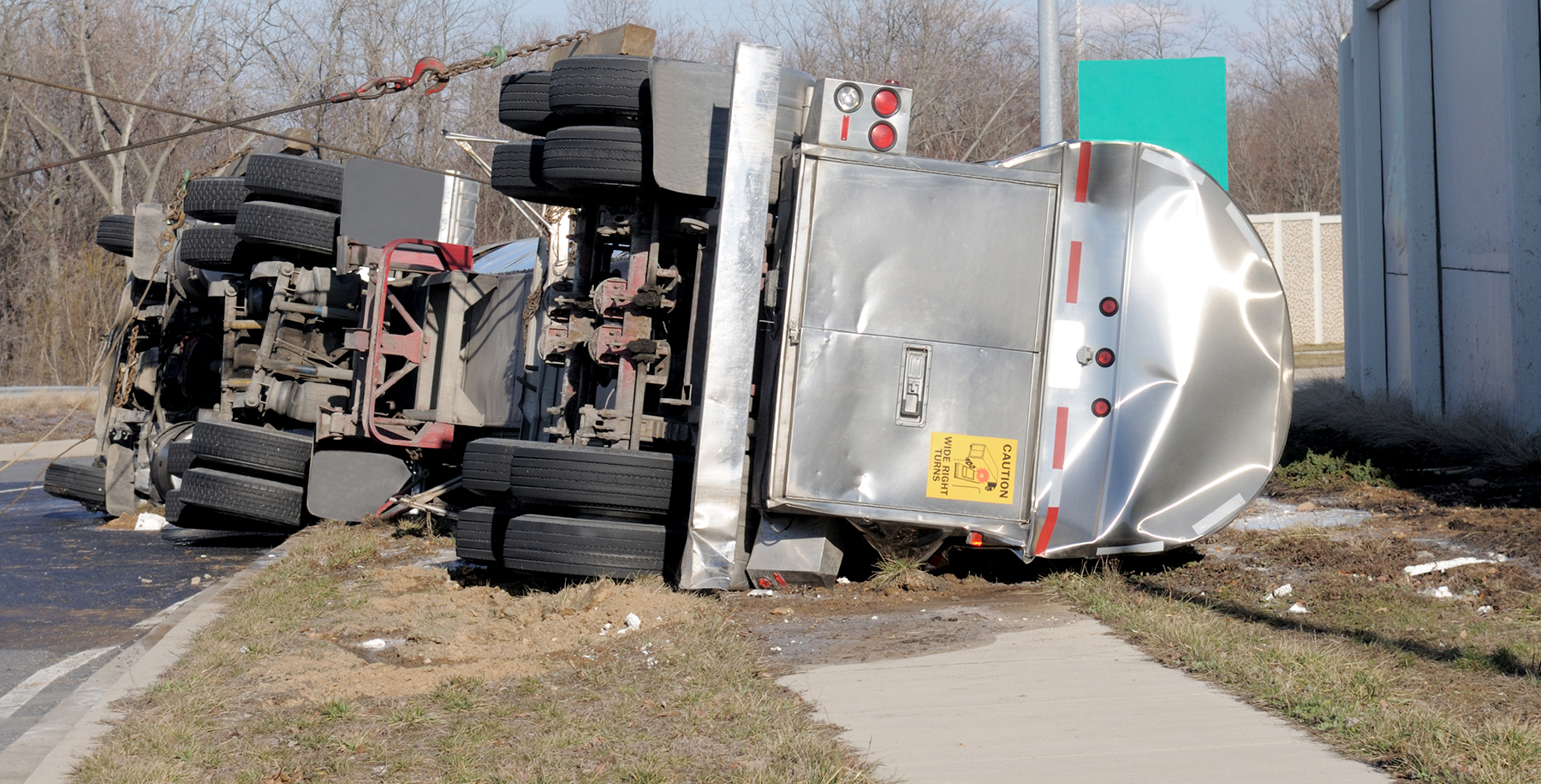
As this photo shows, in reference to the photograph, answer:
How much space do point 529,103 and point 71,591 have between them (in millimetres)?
4386

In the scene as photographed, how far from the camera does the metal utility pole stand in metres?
11.5

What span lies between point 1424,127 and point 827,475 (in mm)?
7782

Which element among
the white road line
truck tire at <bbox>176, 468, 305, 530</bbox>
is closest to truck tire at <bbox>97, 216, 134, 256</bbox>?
truck tire at <bbox>176, 468, 305, 530</bbox>

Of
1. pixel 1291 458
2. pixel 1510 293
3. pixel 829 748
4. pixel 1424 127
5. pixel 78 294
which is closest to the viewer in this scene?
pixel 829 748

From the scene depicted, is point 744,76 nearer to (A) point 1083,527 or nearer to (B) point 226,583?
(A) point 1083,527

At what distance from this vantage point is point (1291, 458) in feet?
34.1

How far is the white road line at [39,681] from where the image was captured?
5664mm

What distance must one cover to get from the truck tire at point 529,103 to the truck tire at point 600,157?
2.00ft

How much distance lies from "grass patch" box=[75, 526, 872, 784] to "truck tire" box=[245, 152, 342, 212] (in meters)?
4.97

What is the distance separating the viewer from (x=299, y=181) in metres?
11.0

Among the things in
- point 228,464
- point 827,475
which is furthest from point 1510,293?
point 228,464

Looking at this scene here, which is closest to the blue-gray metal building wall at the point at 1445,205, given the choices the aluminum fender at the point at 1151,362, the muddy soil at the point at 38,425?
the aluminum fender at the point at 1151,362

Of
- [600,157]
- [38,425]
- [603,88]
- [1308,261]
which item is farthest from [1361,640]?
[1308,261]

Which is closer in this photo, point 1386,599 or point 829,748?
point 829,748
